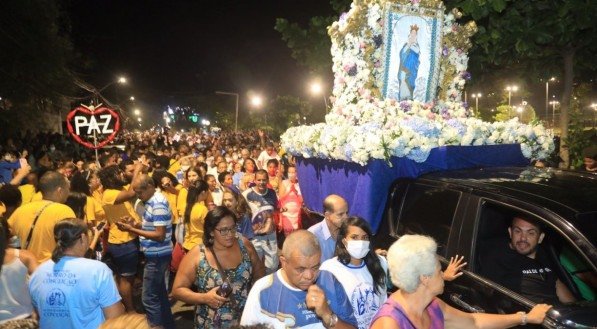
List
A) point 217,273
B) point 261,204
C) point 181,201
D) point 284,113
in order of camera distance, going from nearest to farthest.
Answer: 1. point 217,273
2. point 261,204
3. point 181,201
4. point 284,113

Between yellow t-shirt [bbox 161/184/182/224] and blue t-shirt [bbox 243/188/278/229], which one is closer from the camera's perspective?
blue t-shirt [bbox 243/188/278/229]

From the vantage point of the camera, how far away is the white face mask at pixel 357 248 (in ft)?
11.3

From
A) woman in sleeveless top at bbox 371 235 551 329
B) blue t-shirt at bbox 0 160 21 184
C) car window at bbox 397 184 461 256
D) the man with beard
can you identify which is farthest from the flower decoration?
blue t-shirt at bbox 0 160 21 184

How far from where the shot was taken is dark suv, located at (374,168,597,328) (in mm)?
2914

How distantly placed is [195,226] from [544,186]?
4175 millimetres

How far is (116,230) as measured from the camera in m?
6.16

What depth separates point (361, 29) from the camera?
673cm

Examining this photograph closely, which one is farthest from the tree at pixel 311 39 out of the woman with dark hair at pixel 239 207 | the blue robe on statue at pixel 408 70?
the woman with dark hair at pixel 239 207

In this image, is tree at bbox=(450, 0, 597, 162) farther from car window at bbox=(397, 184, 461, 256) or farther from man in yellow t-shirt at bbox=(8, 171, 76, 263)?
man in yellow t-shirt at bbox=(8, 171, 76, 263)

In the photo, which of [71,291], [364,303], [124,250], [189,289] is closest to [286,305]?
[364,303]

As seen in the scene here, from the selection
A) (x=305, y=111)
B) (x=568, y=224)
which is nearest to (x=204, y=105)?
(x=305, y=111)

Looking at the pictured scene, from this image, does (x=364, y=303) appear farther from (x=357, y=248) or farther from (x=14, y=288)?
(x=14, y=288)

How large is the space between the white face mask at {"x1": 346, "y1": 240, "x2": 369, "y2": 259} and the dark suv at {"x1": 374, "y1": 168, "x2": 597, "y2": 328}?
2.27 feet

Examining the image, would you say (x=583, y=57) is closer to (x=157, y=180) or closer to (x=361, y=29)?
(x=361, y=29)
